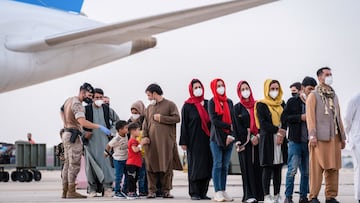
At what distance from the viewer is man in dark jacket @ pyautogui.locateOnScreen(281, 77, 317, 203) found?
1118 cm

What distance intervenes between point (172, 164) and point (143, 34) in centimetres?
190

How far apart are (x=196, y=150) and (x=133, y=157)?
1182 millimetres

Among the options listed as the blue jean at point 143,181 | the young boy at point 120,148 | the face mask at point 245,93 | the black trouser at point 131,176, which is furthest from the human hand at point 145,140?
the face mask at point 245,93

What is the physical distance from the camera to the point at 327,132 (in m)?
10.5

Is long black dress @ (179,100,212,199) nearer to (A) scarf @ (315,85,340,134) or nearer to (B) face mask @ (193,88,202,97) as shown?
(B) face mask @ (193,88,202,97)

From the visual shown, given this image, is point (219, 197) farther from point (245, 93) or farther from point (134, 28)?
point (134, 28)

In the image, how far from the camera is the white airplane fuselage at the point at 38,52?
13.1 m

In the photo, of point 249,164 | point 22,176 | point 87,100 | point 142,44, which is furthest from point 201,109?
point 22,176

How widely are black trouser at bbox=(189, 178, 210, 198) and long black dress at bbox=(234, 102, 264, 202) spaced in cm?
87

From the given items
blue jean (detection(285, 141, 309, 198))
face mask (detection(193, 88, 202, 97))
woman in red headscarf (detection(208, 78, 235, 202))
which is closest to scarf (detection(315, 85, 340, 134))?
blue jean (detection(285, 141, 309, 198))

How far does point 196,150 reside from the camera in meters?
12.5

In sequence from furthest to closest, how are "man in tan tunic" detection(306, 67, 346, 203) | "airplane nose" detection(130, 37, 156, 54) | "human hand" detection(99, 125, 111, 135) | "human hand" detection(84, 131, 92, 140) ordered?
"airplane nose" detection(130, 37, 156, 54), "human hand" detection(84, 131, 92, 140), "human hand" detection(99, 125, 111, 135), "man in tan tunic" detection(306, 67, 346, 203)

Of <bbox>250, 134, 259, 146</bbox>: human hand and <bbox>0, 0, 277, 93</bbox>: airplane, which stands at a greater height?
<bbox>0, 0, 277, 93</bbox>: airplane

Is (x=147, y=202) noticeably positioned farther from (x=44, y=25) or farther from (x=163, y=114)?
(x=44, y=25)
